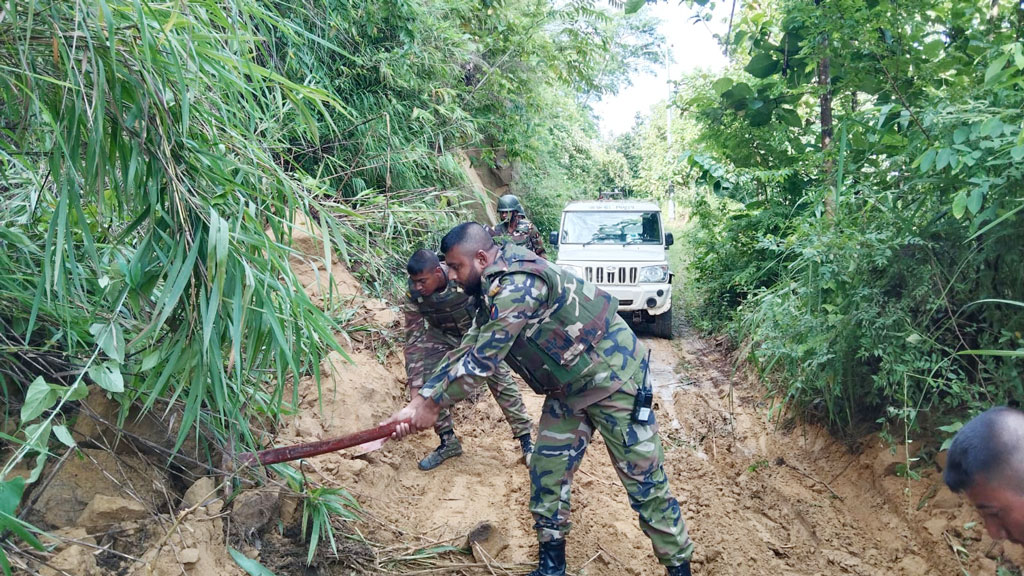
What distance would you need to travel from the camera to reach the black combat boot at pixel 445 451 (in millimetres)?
4562

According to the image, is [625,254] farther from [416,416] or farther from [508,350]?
[416,416]

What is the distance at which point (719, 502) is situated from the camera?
13.3 feet

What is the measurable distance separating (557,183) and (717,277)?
8.82m

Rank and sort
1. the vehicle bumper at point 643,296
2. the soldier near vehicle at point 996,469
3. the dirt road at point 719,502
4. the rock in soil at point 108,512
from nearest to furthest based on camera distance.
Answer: the soldier near vehicle at point 996,469, the rock in soil at point 108,512, the dirt road at point 719,502, the vehicle bumper at point 643,296

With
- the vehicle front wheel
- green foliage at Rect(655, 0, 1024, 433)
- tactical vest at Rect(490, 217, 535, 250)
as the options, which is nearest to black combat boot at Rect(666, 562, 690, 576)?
green foliage at Rect(655, 0, 1024, 433)

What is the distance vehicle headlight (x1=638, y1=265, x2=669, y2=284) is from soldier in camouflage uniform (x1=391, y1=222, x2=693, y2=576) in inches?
191

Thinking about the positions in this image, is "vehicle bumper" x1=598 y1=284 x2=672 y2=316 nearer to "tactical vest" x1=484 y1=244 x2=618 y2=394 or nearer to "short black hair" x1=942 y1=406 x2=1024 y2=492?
"tactical vest" x1=484 y1=244 x2=618 y2=394

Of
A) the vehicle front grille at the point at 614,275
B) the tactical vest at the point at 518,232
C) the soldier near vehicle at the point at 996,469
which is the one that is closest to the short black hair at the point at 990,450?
the soldier near vehicle at the point at 996,469

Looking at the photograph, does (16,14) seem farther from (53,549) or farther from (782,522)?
(782,522)

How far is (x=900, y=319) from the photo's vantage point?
3.58m

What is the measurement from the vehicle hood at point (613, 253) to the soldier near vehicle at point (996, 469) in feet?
21.9

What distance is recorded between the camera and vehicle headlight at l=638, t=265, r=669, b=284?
7.85 m

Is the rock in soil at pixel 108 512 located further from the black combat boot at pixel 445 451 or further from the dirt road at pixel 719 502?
the black combat boot at pixel 445 451

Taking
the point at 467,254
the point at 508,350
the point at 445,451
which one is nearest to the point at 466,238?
the point at 467,254
